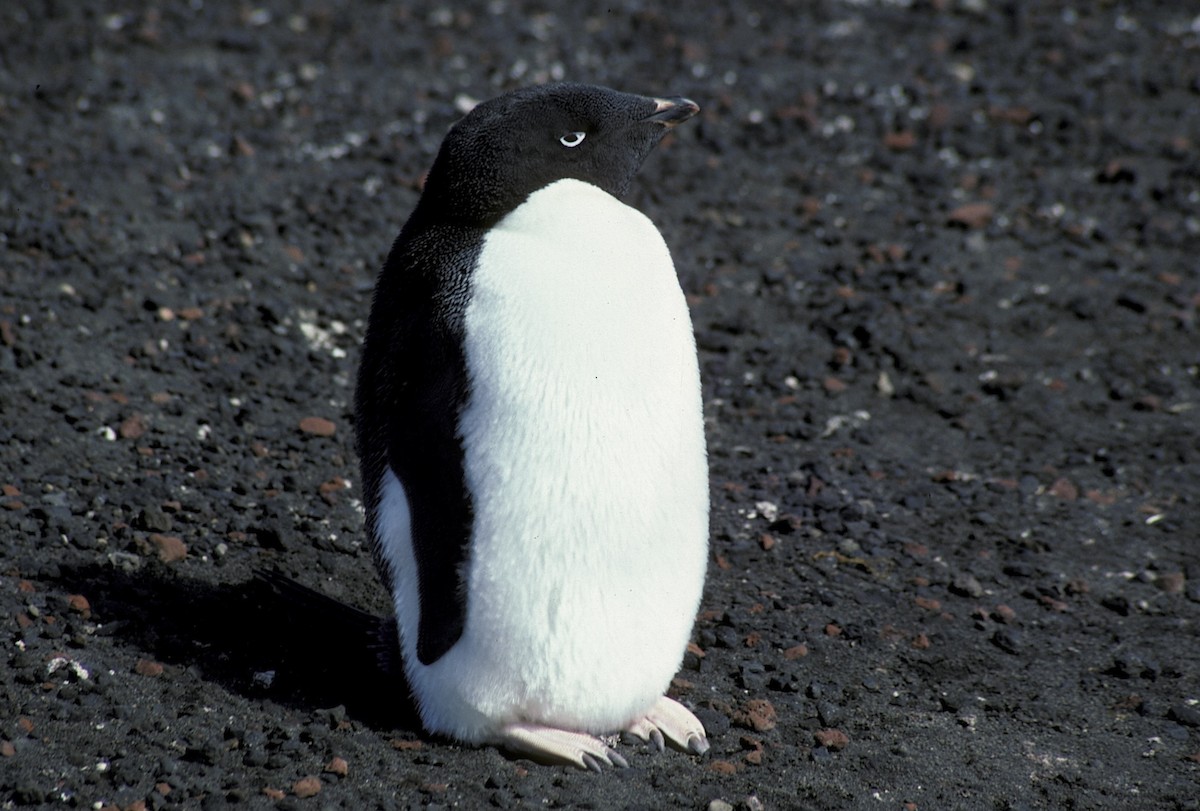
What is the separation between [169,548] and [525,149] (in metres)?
1.63

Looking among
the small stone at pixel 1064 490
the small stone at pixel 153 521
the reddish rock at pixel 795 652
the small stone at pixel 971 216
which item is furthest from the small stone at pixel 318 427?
the small stone at pixel 971 216

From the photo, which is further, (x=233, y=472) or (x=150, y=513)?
(x=233, y=472)

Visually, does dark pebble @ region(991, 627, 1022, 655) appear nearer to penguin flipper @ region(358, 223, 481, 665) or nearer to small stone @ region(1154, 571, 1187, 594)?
small stone @ region(1154, 571, 1187, 594)

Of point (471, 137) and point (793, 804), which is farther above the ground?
point (471, 137)

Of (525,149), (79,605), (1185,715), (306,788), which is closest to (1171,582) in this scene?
(1185,715)

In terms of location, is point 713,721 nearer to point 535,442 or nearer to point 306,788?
point 535,442

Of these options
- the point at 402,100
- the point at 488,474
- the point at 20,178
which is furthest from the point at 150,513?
the point at 402,100

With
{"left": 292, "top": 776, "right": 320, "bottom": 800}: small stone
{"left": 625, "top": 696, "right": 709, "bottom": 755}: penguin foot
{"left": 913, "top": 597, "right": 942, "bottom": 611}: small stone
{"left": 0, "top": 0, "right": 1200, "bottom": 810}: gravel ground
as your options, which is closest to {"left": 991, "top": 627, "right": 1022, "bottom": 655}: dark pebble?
{"left": 0, "top": 0, "right": 1200, "bottom": 810}: gravel ground

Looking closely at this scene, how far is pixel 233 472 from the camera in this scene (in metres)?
4.41

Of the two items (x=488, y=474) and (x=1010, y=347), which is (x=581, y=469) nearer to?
(x=488, y=474)

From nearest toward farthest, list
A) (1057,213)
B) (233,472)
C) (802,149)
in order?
(233,472), (1057,213), (802,149)

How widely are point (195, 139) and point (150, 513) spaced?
3.24m

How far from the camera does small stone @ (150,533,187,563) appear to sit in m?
3.87

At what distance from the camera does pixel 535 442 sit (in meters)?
3.02
